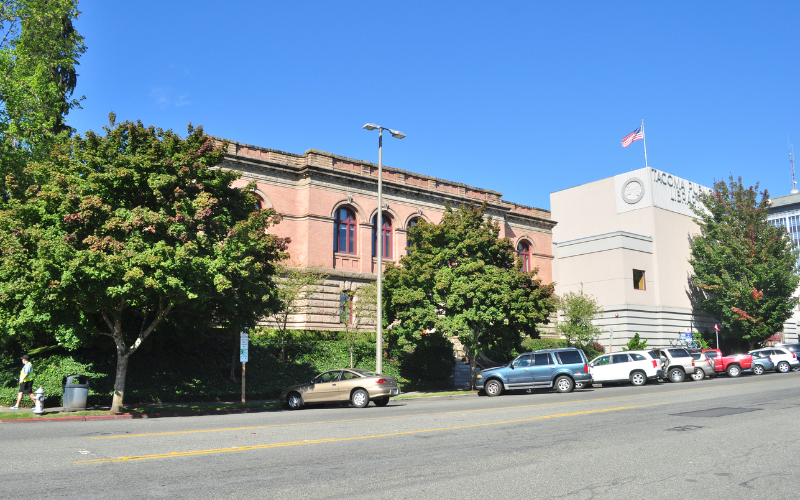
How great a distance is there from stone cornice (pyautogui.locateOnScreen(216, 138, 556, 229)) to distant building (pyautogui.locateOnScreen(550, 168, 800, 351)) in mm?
10509

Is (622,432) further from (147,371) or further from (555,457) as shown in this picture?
(147,371)

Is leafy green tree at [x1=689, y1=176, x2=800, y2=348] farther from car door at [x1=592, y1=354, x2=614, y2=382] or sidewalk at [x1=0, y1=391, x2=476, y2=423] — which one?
sidewalk at [x1=0, y1=391, x2=476, y2=423]

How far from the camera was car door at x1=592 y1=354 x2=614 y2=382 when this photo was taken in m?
26.8

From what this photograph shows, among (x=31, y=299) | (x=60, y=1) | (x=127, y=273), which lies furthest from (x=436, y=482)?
(x=60, y=1)

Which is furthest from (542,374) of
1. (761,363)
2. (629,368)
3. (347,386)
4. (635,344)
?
(635,344)

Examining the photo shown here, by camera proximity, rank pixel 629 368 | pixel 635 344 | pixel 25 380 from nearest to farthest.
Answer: pixel 25 380, pixel 629 368, pixel 635 344

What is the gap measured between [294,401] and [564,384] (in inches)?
432

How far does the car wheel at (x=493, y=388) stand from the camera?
76.7 ft

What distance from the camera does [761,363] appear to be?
33688 millimetres

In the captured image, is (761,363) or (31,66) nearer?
(31,66)

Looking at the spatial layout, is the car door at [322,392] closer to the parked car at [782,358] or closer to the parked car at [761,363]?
the parked car at [761,363]

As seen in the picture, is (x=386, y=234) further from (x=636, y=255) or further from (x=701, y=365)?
(x=636, y=255)

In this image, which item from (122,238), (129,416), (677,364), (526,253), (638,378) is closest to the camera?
(122,238)

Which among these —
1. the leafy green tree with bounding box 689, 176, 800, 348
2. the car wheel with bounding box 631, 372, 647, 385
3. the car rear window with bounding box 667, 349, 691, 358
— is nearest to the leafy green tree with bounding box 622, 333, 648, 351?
the leafy green tree with bounding box 689, 176, 800, 348
